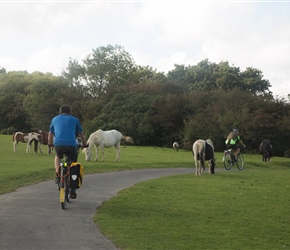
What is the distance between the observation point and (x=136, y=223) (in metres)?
9.70

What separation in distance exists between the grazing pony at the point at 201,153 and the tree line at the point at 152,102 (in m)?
24.4

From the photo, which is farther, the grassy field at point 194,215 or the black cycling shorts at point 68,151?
the black cycling shorts at point 68,151

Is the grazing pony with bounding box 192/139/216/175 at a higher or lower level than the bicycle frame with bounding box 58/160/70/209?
higher

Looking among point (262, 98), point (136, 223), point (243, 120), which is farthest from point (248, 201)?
point (262, 98)

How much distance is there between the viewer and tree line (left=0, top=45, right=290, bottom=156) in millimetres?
51406

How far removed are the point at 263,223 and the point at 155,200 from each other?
11.5 feet

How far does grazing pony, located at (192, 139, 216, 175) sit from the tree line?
24413 mm

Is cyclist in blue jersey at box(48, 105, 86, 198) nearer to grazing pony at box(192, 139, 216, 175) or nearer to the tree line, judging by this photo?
grazing pony at box(192, 139, 216, 175)

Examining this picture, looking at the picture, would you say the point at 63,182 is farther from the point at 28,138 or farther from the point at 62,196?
the point at 28,138

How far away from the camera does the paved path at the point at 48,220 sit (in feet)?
25.7

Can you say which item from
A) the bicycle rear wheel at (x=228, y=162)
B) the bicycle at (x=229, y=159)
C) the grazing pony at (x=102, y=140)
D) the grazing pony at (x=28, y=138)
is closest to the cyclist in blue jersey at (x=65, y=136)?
the bicycle at (x=229, y=159)

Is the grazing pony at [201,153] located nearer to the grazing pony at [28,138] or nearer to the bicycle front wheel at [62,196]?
the bicycle front wheel at [62,196]

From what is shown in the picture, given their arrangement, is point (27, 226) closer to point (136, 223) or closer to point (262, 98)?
point (136, 223)

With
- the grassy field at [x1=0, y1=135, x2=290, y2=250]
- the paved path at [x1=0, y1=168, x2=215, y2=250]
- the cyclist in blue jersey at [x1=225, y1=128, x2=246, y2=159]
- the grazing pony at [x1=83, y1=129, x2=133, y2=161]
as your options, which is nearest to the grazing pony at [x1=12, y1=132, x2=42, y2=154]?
the grazing pony at [x1=83, y1=129, x2=133, y2=161]
